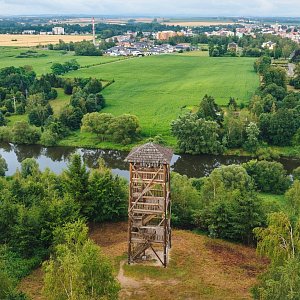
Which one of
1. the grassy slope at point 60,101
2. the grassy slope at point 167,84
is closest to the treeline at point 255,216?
the grassy slope at point 167,84

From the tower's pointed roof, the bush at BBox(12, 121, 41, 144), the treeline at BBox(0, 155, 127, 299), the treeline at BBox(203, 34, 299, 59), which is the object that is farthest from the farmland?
the tower's pointed roof

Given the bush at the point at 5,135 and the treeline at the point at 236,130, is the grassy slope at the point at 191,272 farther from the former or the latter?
the bush at the point at 5,135

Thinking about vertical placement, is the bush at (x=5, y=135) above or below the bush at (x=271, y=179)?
below

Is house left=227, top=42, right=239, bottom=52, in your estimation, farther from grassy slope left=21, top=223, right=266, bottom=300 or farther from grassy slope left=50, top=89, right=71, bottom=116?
grassy slope left=21, top=223, right=266, bottom=300

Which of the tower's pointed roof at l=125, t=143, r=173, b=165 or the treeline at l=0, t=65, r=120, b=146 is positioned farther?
the treeline at l=0, t=65, r=120, b=146

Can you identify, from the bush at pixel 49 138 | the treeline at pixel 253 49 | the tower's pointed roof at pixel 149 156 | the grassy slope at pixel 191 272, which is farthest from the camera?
the treeline at pixel 253 49
